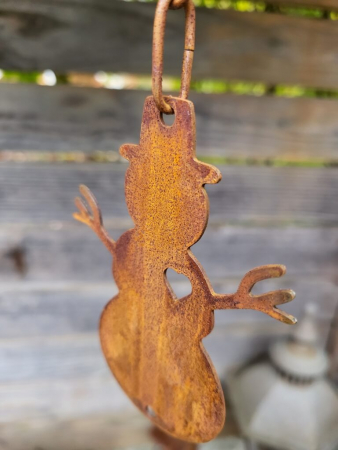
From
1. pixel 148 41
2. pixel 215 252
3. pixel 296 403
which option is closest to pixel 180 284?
pixel 215 252

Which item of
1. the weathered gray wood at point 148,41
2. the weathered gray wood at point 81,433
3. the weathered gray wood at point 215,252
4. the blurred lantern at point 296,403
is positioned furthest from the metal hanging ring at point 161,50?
the weathered gray wood at point 81,433

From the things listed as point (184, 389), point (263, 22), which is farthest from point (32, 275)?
point (263, 22)

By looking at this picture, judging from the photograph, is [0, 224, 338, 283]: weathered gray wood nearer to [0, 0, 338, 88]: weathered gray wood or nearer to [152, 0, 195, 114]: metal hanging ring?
[0, 0, 338, 88]: weathered gray wood

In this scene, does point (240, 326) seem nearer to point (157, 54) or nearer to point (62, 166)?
point (62, 166)

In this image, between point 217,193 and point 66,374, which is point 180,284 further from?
point 66,374

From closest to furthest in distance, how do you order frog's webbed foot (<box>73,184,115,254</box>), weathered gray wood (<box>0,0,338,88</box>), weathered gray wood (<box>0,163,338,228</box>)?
1. frog's webbed foot (<box>73,184,115,254</box>)
2. weathered gray wood (<box>0,0,338,88</box>)
3. weathered gray wood (<box>0,163,338,228</box>)

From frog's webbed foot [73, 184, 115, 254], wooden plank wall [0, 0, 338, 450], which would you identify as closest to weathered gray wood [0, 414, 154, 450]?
wooden plank wall [0, 0, 338, 450]
